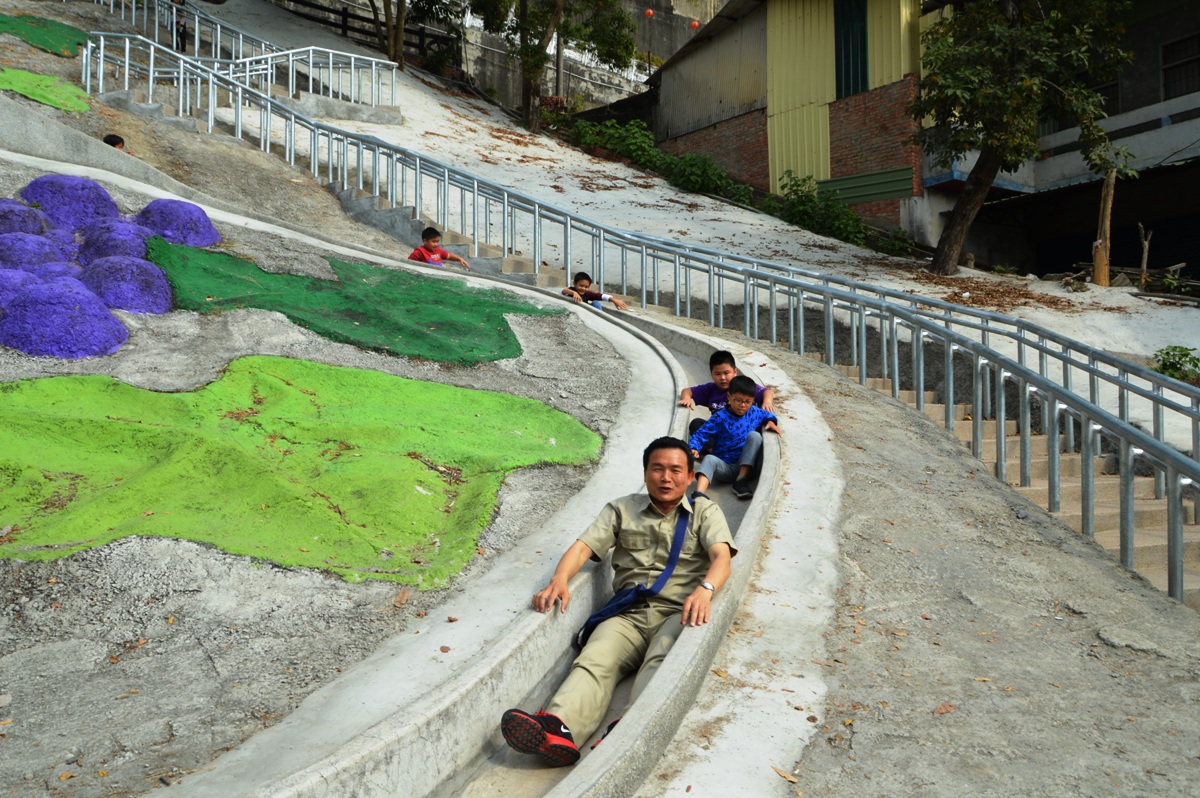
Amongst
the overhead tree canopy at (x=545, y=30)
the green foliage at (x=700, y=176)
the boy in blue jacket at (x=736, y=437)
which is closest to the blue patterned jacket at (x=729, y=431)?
the boy in blue jacket at (x=736, y=437)

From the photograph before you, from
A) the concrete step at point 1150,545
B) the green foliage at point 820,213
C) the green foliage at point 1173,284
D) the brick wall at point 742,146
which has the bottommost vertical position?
the concrete step at point 1150,545

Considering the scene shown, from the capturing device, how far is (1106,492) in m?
7.68

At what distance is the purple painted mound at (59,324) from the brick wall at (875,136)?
16.4 m

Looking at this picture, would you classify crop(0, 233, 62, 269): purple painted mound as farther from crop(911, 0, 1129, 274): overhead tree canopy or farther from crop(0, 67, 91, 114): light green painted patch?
crop(911, 0, 1129, 274): overhead tree canopy

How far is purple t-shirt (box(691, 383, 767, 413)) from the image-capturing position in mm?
7238

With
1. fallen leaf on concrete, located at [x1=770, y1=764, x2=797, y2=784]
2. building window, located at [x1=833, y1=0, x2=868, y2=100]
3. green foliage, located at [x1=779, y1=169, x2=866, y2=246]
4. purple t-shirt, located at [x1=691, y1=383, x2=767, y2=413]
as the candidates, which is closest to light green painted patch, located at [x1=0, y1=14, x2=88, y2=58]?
green foliage, located at [x1=779, y1=169, x2=866, y2=246]

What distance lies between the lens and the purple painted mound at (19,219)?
908cm

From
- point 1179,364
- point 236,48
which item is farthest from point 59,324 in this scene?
point 236,48

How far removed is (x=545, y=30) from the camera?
27.3m

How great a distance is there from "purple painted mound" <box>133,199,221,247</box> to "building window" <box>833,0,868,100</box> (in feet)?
51.4

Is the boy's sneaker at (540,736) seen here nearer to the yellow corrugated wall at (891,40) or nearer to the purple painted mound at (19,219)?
the purple painted mound at (19,219)

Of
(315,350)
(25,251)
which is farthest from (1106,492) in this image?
(25,251)

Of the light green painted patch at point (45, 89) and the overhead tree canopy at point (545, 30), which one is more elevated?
the overhead tree canopy at point (545, 30)

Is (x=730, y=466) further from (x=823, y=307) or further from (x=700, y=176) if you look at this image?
(x=700, y=176)
